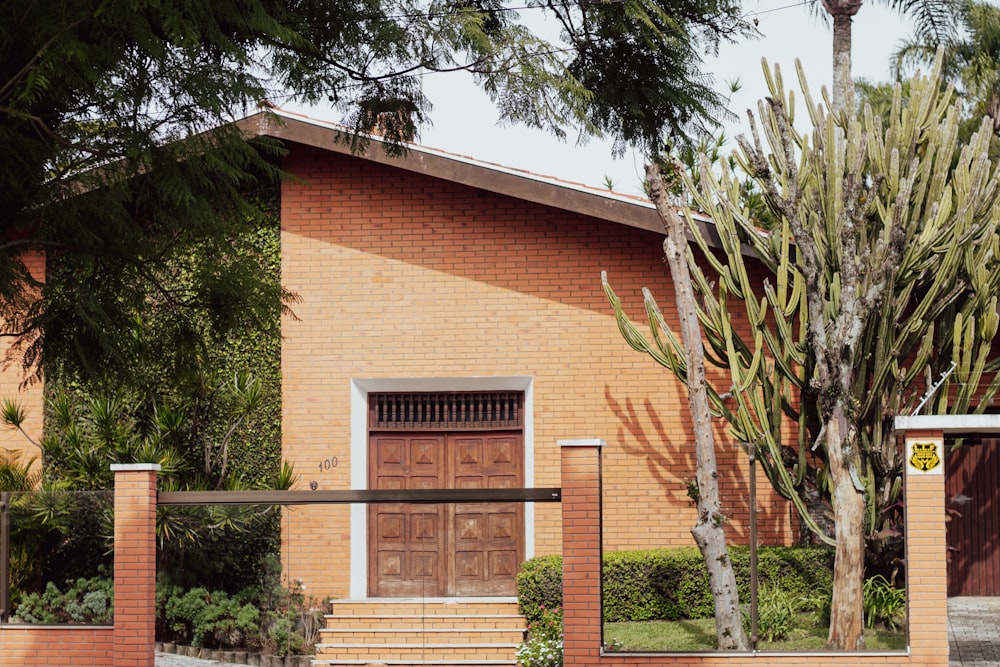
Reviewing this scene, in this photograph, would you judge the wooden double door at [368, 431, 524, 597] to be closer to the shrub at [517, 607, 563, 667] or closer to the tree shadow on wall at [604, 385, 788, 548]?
the shrub at [517, 607, 563, 667]

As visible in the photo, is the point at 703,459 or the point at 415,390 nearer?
the point at 703,459

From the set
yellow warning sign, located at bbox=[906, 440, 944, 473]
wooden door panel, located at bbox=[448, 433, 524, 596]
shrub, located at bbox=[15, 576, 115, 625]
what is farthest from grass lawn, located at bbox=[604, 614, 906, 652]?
shrub, located at bbox=[15, 576, 115, 625]

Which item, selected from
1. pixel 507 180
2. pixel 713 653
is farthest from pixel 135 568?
pixel 507 180

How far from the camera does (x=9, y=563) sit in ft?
38.5

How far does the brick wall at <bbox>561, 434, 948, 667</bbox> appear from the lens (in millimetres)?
9758

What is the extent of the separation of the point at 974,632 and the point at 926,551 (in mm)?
3319

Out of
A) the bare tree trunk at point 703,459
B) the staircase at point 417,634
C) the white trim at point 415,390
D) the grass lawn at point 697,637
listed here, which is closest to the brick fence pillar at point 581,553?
the grass lawn at point 697,637

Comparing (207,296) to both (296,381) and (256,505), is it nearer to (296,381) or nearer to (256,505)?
(256,505)

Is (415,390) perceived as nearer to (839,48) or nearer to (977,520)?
→ (977,520)

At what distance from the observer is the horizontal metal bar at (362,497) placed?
1044cm

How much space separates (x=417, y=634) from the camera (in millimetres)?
10789

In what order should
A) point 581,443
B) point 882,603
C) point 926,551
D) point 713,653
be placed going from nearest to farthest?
point 926,551, point 713,653, point 581,443, point 882,603

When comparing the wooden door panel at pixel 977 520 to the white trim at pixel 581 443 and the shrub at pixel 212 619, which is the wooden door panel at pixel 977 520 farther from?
the shrub at pixel 212 619

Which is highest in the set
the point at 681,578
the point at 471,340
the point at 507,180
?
the point at 507,180
